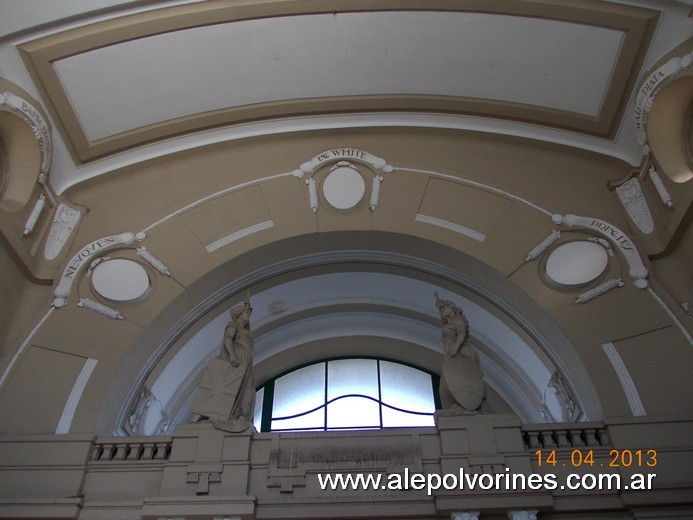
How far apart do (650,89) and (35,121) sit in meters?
7.88

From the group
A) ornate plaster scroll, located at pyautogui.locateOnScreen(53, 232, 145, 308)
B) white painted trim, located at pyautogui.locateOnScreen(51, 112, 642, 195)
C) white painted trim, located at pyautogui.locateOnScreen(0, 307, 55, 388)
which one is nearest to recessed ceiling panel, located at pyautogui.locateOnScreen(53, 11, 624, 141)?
white painted trim, located at pyautogui.locateOnScreen(51, 112, 642, 195)

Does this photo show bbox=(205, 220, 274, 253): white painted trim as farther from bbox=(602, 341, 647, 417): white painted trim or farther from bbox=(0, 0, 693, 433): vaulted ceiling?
bbox=(602, 341, 647, 417): white painted trim

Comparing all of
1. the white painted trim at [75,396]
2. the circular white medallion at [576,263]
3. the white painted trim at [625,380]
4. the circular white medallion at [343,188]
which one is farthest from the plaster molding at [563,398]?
the white painted trim at [75,396]

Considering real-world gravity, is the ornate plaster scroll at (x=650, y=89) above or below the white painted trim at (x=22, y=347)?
above

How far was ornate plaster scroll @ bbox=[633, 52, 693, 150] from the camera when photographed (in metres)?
8.20

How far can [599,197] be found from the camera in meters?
9.54

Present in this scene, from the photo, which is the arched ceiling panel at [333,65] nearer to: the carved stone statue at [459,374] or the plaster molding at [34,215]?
the plaster molding at [34,215]

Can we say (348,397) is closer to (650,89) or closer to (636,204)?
(636,204)

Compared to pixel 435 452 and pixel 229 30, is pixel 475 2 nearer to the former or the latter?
pixel 229 30

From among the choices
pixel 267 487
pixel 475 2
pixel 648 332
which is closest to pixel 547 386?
pixel 648 332

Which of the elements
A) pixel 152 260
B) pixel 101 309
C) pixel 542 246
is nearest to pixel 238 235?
pixel 152 260

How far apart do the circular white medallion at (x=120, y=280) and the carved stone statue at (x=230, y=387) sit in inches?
63.6

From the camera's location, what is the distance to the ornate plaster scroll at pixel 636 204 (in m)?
8.99

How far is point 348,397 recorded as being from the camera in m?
10.8
